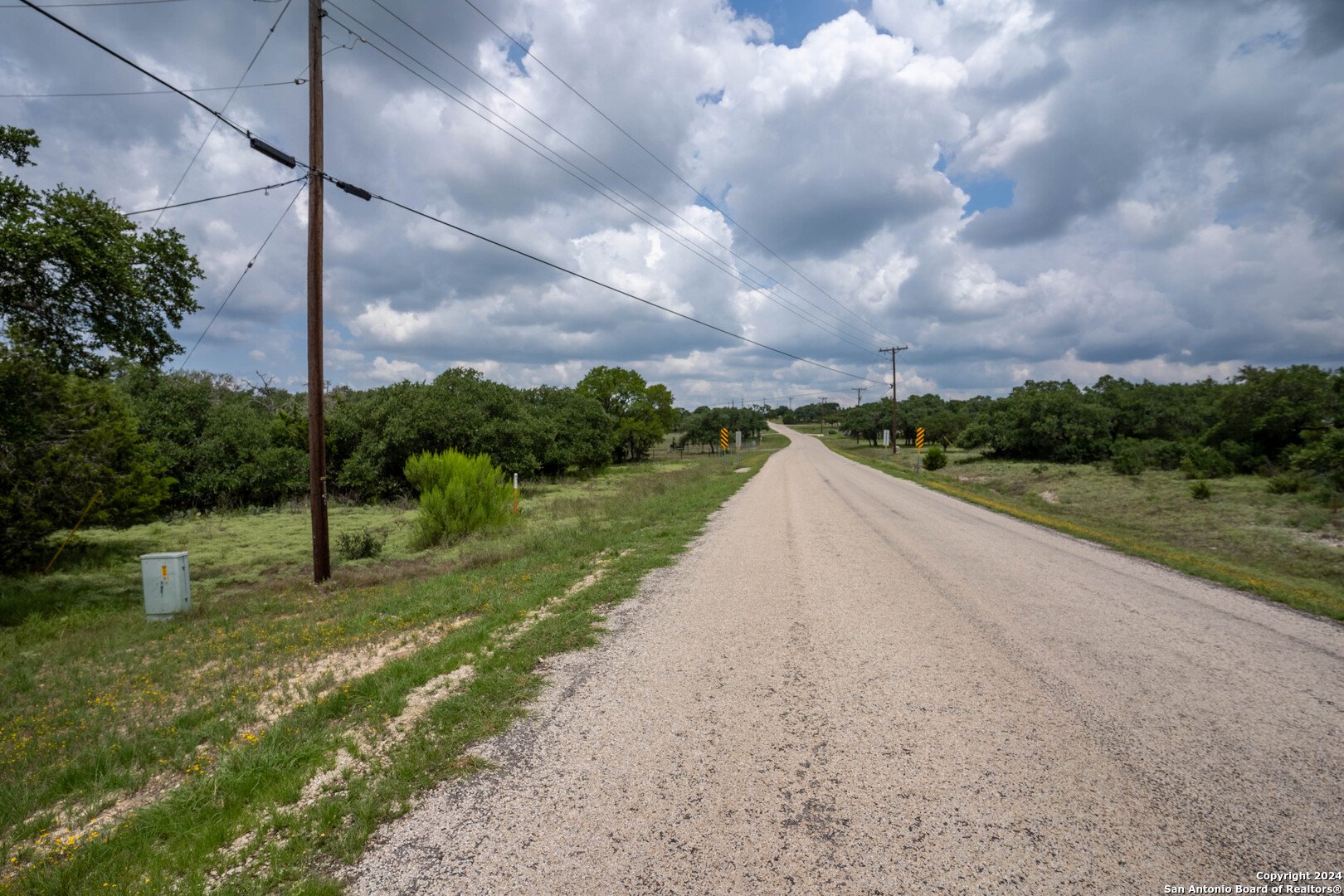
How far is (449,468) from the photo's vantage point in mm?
15891

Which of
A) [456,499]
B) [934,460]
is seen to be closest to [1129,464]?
[934,460]

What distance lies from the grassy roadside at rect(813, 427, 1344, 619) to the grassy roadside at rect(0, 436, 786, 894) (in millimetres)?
9714

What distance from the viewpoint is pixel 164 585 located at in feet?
28.7

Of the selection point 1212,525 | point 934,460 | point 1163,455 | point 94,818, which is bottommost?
point 1212,525

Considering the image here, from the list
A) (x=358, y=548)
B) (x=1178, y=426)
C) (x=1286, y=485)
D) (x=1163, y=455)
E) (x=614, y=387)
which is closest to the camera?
(x=358, y=548)

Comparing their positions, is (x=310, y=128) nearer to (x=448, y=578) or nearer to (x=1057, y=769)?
(x=448, y=578)

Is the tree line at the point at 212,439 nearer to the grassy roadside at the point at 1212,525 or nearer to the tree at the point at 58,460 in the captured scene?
the tree at the point at 58,460

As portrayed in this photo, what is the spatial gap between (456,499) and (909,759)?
1380 centimetres

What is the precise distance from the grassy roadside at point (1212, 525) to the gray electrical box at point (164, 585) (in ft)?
52.4

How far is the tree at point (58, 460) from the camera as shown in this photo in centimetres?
997

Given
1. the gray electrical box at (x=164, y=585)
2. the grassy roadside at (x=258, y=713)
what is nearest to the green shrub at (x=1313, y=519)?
the grassy roadside at (x=258, y=713)

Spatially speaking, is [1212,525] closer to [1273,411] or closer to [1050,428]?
[1273,411]

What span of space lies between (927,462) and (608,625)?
3622 centimetres

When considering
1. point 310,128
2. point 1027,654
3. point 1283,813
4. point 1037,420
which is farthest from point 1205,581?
point 1037,420
